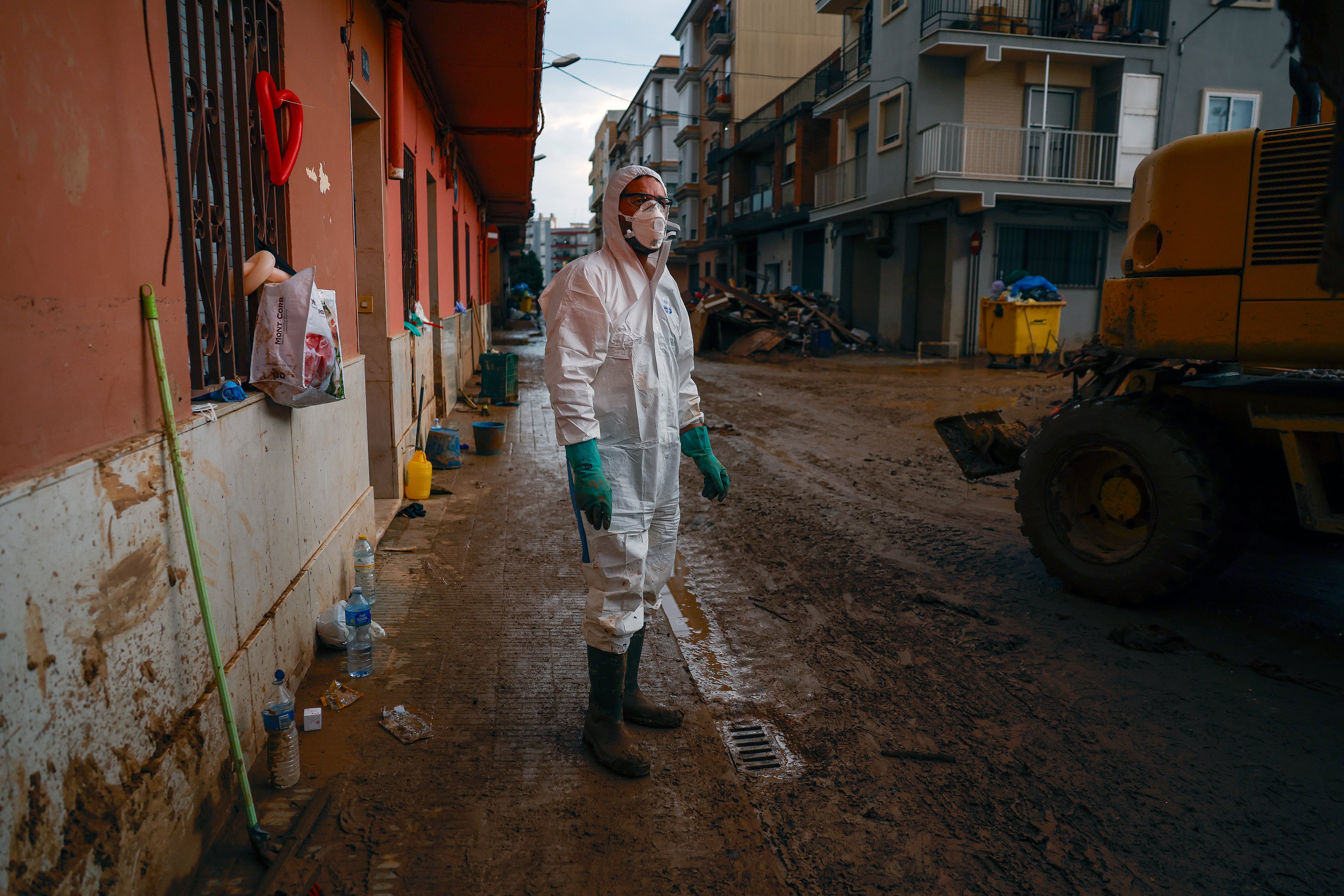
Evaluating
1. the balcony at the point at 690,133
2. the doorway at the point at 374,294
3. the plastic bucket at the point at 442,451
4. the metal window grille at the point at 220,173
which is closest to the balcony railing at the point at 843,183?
the plastic bucket at the point at 442,451

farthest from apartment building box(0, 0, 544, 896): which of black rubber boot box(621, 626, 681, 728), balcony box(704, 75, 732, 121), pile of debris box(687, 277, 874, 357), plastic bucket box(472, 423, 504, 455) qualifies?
balcony box(704, 75, 732, 121)

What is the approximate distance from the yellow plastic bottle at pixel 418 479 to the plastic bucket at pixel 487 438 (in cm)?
171

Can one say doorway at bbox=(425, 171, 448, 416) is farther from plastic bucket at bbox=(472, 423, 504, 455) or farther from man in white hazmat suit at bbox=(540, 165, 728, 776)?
man in white hazmat suit at bbox=(540, 165, 728, 776)

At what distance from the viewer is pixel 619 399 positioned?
2963mm

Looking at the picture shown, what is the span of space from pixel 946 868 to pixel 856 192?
22.9 meters

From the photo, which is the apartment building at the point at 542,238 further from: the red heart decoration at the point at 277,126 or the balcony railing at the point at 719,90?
the red heart decoration at the point at 277,126

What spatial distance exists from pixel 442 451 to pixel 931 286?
1691cm

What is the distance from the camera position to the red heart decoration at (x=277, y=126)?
326 centimetres

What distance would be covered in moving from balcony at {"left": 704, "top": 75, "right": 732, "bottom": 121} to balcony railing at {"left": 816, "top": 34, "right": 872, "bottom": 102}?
390 inches

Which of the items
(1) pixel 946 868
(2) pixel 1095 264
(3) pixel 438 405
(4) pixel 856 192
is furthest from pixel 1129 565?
(4) pixel 856 192

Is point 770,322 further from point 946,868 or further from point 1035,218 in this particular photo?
point 946,868

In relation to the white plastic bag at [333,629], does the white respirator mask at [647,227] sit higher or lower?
higher

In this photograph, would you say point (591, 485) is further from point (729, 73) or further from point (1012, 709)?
point (729, 73)

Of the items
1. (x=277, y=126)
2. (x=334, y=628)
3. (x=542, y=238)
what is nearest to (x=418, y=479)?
(x=334, y=628)
